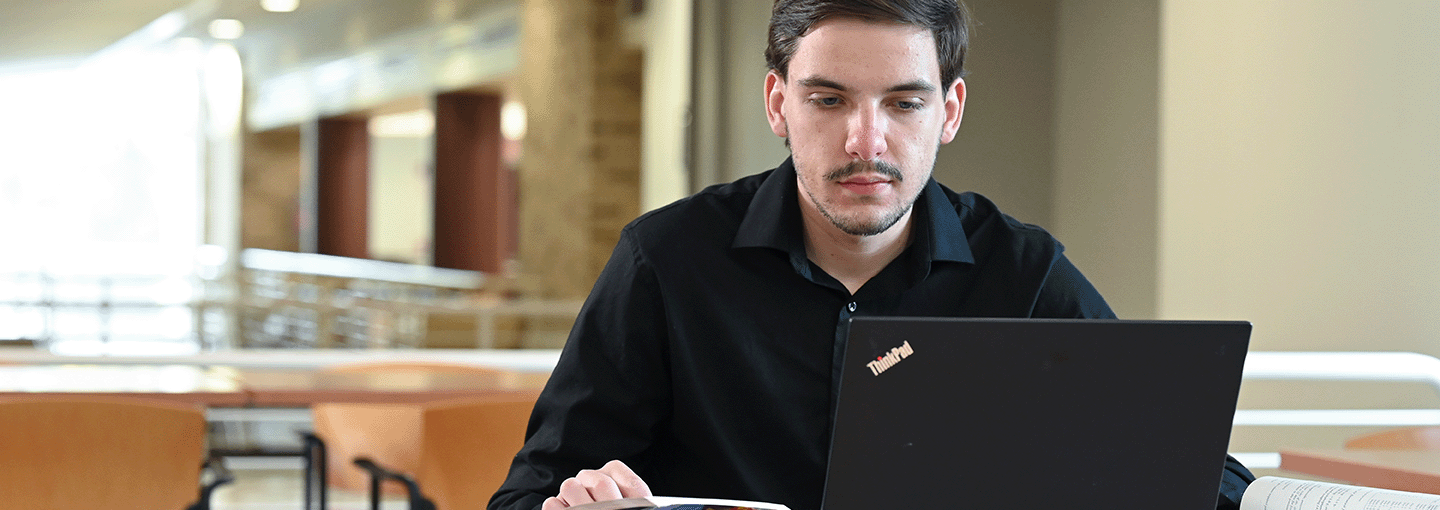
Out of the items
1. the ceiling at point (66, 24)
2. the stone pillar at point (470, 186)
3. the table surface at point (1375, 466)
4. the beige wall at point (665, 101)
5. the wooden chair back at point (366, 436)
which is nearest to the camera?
the table surface at point (1375, 466)

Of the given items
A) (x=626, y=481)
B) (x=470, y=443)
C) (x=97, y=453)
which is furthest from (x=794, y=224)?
(x=97, y=453)

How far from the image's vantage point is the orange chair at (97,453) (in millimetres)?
1938

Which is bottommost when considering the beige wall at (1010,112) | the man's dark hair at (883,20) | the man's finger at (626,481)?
the man's finger at (626,481)

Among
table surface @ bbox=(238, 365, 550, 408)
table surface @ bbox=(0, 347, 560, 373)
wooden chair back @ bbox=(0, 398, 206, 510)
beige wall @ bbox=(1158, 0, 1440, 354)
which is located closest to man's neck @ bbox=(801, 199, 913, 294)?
table surface @ bbox=(238, 365, 550, 408)

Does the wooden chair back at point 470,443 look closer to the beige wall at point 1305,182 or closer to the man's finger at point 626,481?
the man's finger at point 626,481

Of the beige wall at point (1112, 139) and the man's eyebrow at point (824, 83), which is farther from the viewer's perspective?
the beige wall at point (1112, 139)

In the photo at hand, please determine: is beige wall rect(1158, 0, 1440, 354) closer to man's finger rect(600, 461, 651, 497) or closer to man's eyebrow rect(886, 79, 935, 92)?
man's eyebrow rect(886, 79, 935, 92)

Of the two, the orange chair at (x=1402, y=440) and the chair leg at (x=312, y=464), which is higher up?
the orange chair at (x=1402, y=440)

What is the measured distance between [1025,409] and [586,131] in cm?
505

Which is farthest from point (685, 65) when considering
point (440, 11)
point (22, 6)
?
point (22, 6)

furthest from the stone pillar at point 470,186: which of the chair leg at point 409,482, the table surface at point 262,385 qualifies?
the chair leg at point 409,482

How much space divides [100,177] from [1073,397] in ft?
36.1

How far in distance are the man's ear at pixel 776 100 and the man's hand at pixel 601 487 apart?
1.12 feet

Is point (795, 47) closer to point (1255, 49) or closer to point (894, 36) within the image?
point (894, 36)
